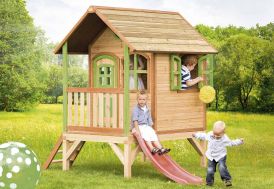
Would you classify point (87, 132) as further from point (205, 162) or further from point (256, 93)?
point (256, 93)

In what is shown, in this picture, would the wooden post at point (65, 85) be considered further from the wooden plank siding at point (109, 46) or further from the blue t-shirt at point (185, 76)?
the blue t-shirt at point (185, 76)

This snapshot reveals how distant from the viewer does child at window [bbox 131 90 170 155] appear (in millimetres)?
12375

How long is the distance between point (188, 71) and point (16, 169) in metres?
6.00

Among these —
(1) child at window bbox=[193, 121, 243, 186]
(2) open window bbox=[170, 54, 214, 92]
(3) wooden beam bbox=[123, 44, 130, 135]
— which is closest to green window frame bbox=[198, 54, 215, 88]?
(2) open window bbox=[170, 54, 214, 92]

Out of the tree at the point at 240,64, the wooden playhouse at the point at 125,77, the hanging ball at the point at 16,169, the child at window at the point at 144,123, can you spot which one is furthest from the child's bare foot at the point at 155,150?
the tree at the point at 240,64

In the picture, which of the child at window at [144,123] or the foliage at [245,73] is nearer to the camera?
the child at window at [144,123]

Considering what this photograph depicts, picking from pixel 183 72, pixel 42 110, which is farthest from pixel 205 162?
pixel 42 110

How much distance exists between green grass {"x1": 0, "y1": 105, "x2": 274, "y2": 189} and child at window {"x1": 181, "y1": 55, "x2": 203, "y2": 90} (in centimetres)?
163

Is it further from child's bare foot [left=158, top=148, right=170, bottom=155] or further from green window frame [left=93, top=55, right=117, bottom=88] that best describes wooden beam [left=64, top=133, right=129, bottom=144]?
green window frame [left=93, top=55, right=117, bottom=88]

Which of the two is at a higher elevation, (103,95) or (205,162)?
(103,95)

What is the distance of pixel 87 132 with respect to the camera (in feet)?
42.6

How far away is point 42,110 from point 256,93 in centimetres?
1034

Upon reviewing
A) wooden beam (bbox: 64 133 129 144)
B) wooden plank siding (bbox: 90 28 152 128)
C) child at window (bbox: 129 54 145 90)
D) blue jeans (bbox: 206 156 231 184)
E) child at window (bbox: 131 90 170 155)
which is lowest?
blue jeans (bbox: 206 156 231 184)

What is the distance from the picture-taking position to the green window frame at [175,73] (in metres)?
13.3
